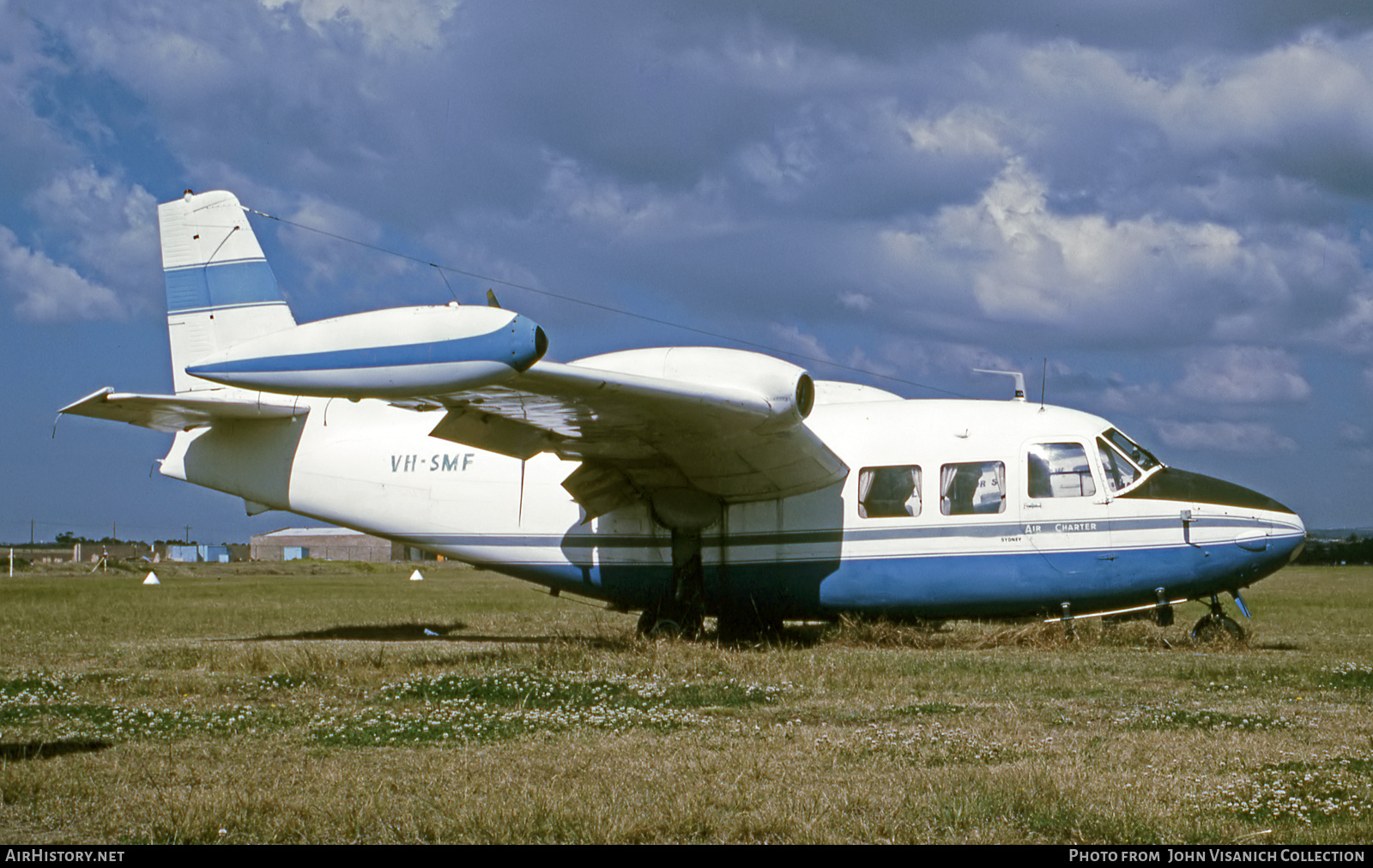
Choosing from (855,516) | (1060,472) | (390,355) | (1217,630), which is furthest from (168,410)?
(1217,630)

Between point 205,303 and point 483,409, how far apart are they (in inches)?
251

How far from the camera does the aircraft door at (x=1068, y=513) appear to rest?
12.6 metres

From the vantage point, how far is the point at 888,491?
43.5ft

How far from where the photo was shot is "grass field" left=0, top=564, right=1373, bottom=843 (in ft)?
15.0

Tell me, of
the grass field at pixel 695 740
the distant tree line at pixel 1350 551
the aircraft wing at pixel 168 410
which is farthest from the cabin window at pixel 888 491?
the distant tree line at pixel 1350 551

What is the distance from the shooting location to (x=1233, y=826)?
448 centimetres

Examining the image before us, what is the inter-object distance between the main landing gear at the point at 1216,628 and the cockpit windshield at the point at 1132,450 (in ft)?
5.30

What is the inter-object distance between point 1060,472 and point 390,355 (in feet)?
25.2

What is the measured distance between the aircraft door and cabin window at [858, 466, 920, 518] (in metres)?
1.23

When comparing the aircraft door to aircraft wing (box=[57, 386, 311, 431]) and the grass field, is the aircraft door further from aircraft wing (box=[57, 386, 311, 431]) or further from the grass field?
aircraft wing (box=[57, 386, 311, 431])

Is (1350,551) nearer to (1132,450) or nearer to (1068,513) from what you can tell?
(1132,450)

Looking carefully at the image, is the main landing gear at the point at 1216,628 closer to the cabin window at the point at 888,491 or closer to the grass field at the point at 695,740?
the grass field at the point at 695,740
